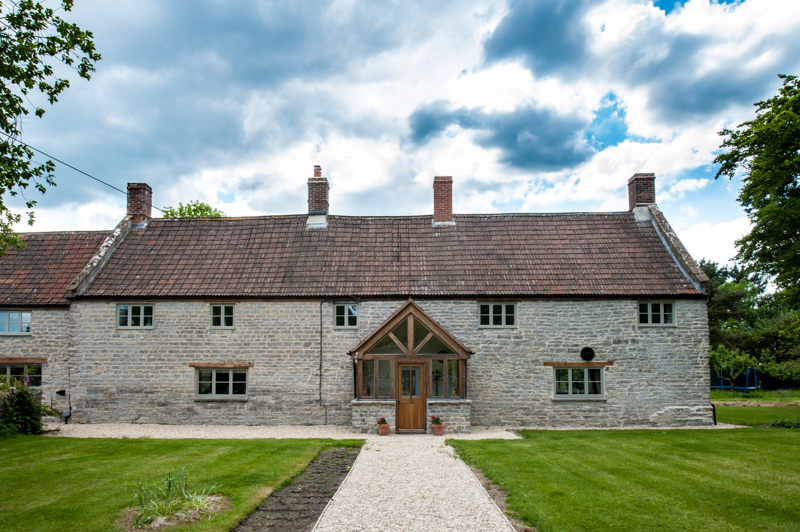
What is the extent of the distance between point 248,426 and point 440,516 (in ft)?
34.0

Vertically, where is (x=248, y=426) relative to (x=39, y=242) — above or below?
below

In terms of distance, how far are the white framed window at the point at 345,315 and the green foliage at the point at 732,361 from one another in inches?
989

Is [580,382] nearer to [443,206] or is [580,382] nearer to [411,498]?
[443,206]

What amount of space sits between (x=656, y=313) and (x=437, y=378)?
766cm

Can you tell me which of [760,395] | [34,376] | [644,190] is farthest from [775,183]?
[34,376]

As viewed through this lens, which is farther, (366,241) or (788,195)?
(366,241)

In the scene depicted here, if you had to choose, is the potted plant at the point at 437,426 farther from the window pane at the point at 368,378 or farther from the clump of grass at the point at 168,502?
the clump of grass at the point at 168,502

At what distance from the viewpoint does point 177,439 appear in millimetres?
13883

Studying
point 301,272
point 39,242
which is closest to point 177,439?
point 301,272

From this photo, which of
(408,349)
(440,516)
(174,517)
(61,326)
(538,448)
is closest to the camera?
(174,517)

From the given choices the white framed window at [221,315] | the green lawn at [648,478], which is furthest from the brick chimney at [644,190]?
the white framed window at [221,315]

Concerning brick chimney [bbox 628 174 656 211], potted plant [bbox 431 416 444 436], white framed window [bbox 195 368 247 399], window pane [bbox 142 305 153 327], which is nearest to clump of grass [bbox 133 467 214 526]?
potted plant [bbox 431 416 444 436]

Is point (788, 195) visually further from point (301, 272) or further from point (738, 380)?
point (738, 380)

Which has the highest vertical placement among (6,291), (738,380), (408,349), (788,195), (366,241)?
(788,195)
